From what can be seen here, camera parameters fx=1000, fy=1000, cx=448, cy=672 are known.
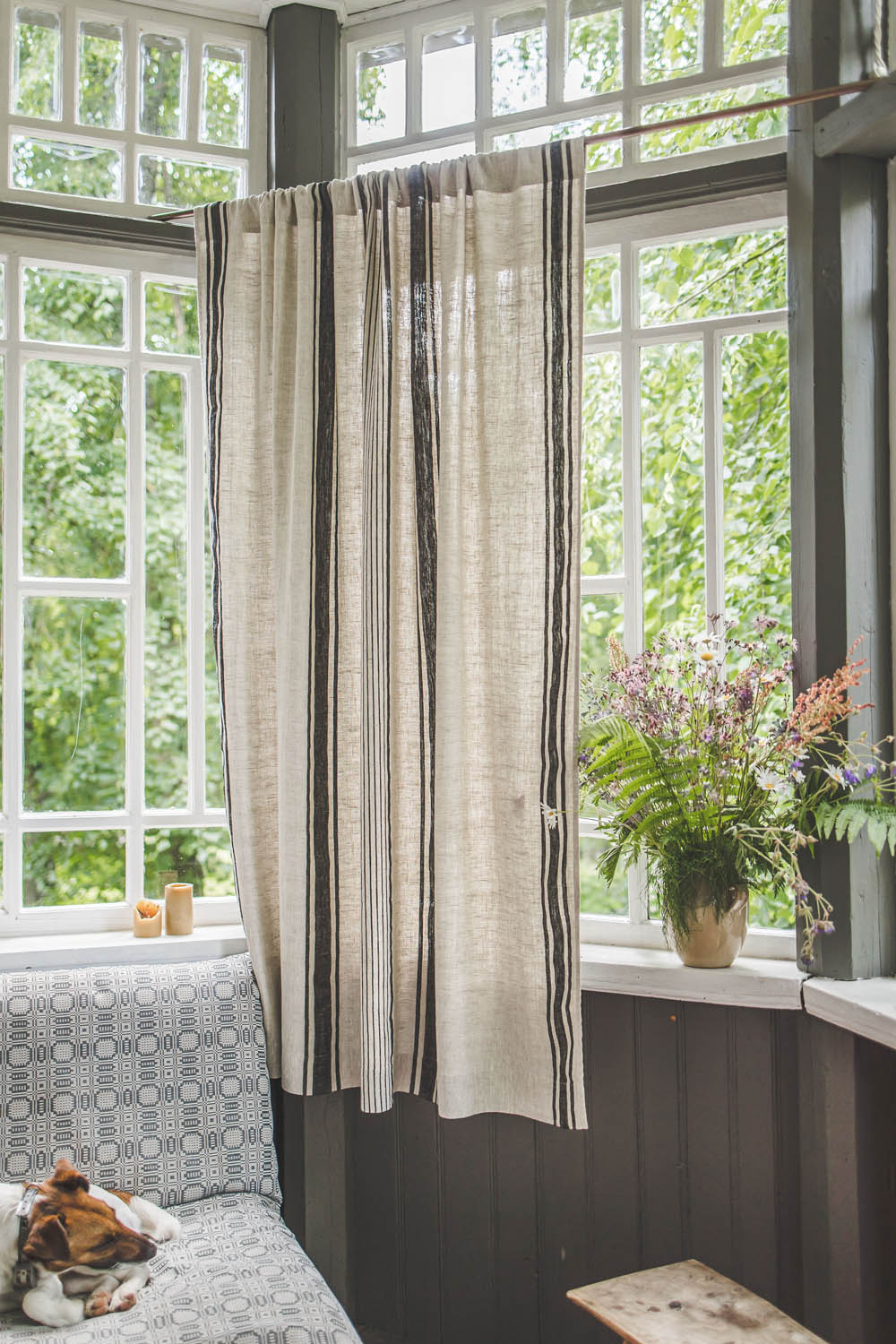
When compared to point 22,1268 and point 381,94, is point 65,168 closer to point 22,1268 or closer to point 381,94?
point 381,94

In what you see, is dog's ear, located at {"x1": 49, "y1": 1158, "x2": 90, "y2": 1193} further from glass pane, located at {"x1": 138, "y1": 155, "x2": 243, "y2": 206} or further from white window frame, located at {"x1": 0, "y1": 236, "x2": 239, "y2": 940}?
glass pane, located at {"x1": 138, "y1": 155, "x2": 243, "y2": 206}

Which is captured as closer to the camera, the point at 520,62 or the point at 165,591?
the point at 520,62

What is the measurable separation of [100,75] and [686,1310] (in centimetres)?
269

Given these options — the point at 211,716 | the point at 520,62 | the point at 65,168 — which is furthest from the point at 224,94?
the point at 211,716

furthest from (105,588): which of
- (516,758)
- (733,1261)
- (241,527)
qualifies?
(733,1261)

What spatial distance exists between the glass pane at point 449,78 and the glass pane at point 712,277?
536 mm

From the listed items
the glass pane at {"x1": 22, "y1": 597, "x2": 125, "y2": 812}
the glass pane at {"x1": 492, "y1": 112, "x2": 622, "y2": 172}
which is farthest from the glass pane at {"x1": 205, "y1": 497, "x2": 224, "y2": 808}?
the glass pane at {"x1": 492, "y1": 112, "x2": 622, "y2": 172}

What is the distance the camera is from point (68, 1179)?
1669mm

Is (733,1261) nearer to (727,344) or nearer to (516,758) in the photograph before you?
(516,758)

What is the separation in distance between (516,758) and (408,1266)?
1.16 m

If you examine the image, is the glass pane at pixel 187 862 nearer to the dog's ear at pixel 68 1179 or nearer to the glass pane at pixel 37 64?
the dog's ear at pixel 68 1179

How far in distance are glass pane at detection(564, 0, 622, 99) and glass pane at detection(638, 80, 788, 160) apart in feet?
0.39

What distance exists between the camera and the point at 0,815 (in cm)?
221

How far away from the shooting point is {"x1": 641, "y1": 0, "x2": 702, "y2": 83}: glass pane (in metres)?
2.02
